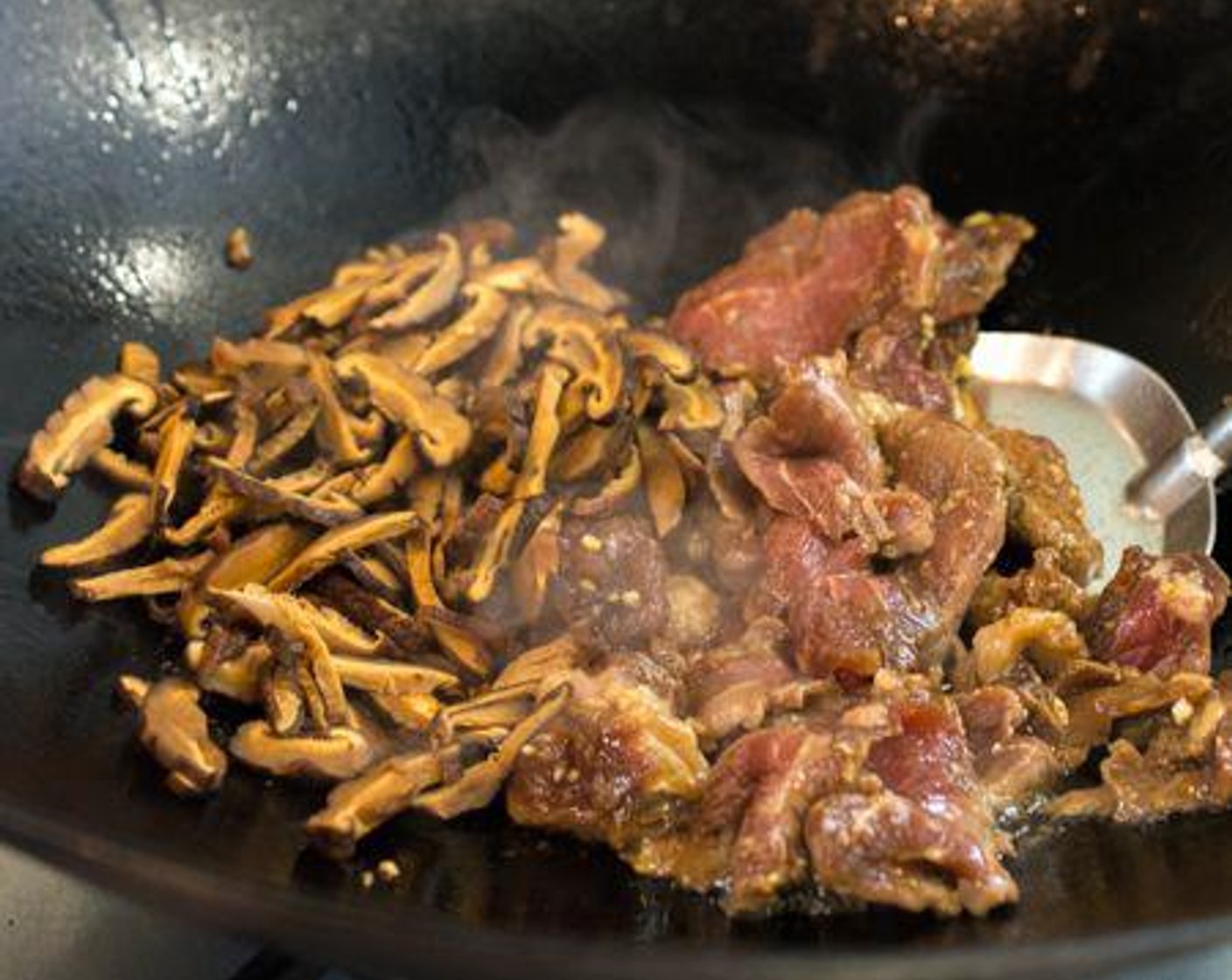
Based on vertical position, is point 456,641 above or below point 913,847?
below

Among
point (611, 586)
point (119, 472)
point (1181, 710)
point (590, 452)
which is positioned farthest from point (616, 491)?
point (1181, 710)

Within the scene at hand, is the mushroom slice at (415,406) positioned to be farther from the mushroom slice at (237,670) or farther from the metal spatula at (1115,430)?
the metal spatula at (1115,430)

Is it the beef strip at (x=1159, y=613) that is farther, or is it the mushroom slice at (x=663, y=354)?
the mushroom slice at (x=663, y=354)

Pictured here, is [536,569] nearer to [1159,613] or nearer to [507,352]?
[507,352]

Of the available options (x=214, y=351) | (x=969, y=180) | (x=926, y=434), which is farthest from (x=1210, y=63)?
(x=214, y=351)

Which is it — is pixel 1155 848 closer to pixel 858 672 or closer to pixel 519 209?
pixel 858 672

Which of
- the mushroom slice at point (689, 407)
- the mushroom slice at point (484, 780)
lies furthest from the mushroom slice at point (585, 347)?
the mushroom slice at point (484, 780)

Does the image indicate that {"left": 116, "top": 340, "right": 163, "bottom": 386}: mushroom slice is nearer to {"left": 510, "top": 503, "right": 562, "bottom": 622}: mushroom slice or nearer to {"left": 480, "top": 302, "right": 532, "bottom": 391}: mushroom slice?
{"left": 480, "top": 302, "right": 532, "bottom": 391}: mushroom slice
